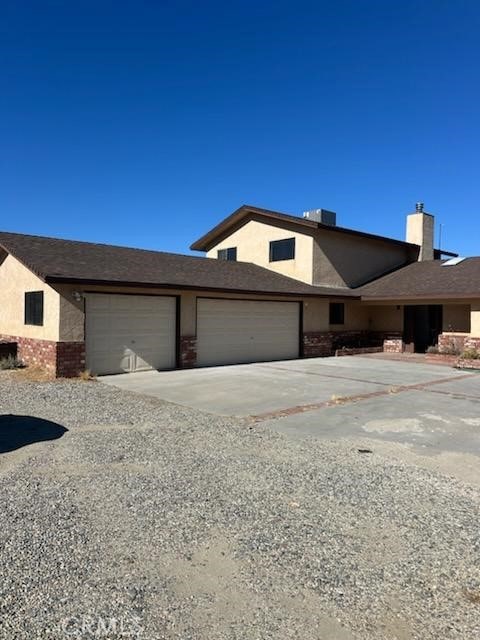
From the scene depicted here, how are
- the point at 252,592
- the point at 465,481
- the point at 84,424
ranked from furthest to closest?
the point at 84,424, the point at 465,481, the point at 252,592

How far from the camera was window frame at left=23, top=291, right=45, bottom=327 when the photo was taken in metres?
13.5

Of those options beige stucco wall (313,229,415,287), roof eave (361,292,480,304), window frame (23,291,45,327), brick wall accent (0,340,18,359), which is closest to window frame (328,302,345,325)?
beige stucco wall (313,229,415,287)

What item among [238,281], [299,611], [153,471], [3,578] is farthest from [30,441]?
[238,281]

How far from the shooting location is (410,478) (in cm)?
541

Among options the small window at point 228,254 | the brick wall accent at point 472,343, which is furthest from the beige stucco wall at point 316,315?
the small window at point 228,254

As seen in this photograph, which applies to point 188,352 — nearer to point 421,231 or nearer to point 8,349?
point 8,349

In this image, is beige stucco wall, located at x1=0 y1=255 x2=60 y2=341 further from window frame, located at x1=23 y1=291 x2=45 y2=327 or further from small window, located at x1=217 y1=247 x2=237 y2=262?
small window, located at x1=217 y1=247 x2=237 y2=262

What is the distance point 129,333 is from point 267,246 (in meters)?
11.0

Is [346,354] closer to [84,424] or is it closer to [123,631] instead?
[84,424]

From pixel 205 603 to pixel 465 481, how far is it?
11.7 ft

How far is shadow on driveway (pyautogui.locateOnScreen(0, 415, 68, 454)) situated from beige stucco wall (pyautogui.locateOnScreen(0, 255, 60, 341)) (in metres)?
5.01

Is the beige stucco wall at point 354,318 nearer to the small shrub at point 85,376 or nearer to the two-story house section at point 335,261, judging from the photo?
the two-story house section at point 335,261

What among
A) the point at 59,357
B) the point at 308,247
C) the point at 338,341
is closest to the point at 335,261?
the point at 308,247

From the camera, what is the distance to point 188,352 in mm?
15438
